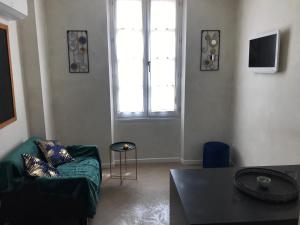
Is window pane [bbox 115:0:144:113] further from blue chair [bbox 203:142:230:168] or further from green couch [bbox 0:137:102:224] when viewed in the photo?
green couch [bbox 0:137:102:224]

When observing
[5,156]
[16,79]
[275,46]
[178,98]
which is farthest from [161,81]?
[5,156]

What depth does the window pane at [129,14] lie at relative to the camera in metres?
3.68

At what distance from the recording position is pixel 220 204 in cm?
127

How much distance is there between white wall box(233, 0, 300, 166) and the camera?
2.33 metres

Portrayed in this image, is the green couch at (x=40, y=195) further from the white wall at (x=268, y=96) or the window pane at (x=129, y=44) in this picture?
the window pane at (x=129, y=44)

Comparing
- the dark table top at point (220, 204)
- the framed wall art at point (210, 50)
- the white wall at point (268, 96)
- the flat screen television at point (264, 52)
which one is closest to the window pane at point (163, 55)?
the framed wall art at point (210, 50)

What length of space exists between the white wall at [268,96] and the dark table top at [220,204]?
3.27ft

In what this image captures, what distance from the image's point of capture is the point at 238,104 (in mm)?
3605

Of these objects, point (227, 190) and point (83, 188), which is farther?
point (83, 188)

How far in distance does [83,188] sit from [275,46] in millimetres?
2330

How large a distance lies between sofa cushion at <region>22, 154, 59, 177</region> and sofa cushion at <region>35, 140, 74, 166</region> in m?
0.36

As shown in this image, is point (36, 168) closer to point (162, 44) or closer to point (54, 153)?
point (54, 153)

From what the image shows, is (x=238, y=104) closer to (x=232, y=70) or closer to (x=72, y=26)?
(x=232, y=70)

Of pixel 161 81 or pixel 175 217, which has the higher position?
pixel 161 81
